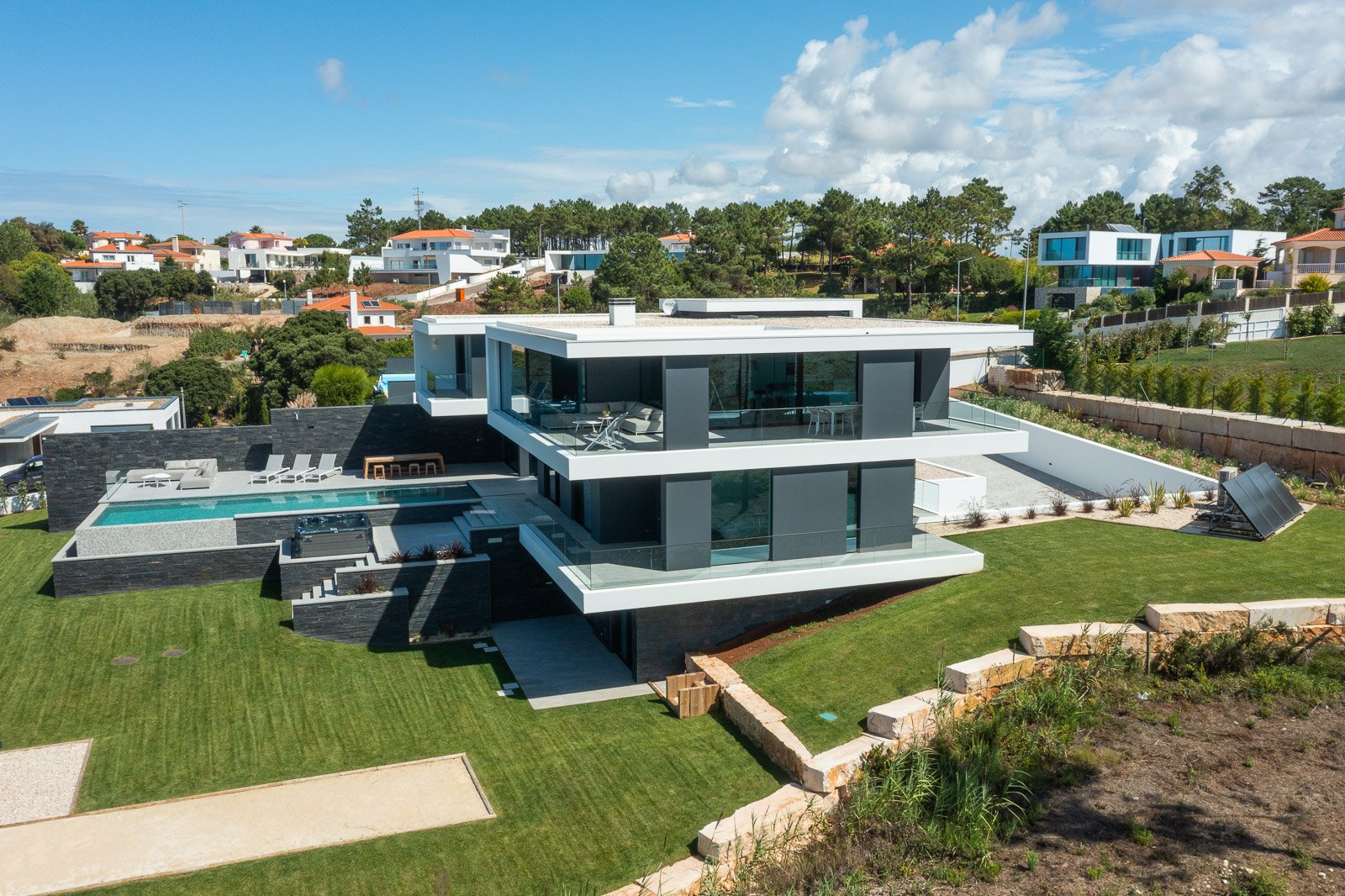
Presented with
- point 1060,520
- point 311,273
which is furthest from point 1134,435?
point 311,273

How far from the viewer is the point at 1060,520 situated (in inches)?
797

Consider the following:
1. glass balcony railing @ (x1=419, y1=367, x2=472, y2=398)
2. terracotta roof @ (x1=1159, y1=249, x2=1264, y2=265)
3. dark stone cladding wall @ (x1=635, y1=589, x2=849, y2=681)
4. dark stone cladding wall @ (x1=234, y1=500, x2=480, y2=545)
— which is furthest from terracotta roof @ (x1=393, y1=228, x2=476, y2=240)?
dark stone cladding wall @ (x1=635, y1=589, x2=849, y2=681)

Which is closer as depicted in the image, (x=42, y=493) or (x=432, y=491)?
(x=432, y=491)

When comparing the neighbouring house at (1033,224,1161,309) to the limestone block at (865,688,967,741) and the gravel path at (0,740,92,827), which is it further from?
the gravel path at (0,740,92,827)

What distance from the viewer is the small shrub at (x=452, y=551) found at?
67.2ft

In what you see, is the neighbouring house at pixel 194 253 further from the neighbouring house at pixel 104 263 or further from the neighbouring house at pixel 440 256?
the neighbouring house at pixel 440 256

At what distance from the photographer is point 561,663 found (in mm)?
18609

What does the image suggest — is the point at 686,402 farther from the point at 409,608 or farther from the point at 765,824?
the point at 409,608

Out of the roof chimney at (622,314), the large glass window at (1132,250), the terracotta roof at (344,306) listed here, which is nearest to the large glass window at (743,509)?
the roof chimney at (622,314)

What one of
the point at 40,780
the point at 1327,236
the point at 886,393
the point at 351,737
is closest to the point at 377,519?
the point at 351,737

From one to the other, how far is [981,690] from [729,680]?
12.9 feet

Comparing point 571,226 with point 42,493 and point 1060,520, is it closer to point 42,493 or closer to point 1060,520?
point 42,493

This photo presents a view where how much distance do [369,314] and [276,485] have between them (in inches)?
1706

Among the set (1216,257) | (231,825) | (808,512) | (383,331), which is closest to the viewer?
(231,825)
